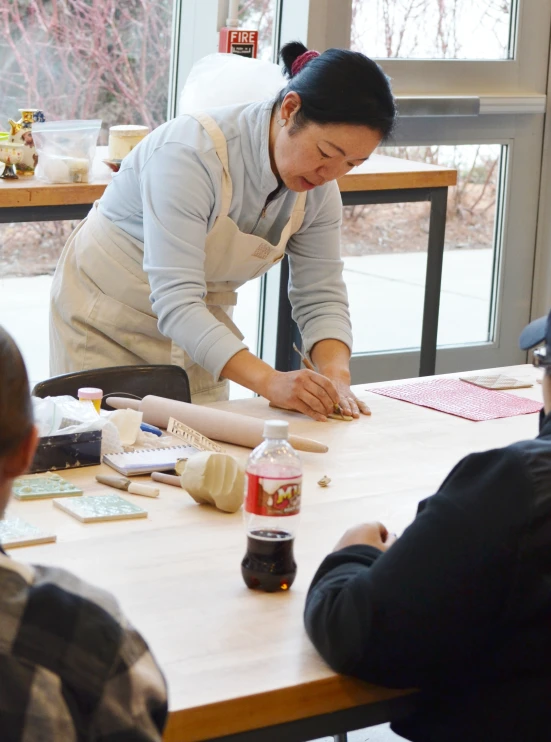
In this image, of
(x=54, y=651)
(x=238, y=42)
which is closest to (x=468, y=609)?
(x=54, y=651)

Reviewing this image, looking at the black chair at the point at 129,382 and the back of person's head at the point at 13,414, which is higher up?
the back of person's head at the point at 13,414

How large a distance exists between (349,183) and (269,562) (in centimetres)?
210

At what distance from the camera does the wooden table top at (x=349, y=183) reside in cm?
281

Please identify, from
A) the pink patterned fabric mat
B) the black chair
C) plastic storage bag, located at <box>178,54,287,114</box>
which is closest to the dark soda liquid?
the black chair

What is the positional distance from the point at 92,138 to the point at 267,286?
1.01m

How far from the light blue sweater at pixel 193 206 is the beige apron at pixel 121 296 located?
5 centimetres

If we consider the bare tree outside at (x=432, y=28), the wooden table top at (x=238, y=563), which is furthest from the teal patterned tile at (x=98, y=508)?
the bare tree outside at (x=432, y=28)

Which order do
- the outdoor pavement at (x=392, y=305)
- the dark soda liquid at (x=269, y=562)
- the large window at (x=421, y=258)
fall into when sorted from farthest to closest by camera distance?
the large window at (x=421, y=258) < the outdoor pavement at (x=392, y=305) < the dark soda liquid at (x=269, y=562)

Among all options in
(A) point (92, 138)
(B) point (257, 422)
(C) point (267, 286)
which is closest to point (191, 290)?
(B) point (257, 422)

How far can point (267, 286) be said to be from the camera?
390cm

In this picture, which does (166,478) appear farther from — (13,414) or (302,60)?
(302,60)

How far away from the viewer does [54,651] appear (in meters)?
0.80

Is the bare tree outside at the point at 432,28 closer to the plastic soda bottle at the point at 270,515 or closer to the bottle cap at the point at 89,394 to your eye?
the bottle cap at the point at 89,394

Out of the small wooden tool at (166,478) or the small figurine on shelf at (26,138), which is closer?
the small wooden tool at (166,478)
